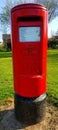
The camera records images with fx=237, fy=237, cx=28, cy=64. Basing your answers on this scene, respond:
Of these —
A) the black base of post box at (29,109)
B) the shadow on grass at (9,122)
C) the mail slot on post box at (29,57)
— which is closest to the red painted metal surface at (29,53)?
the mail slot on post box at (29,57)

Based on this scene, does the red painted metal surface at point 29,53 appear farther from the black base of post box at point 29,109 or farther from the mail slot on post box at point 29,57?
the black base of post box at point 29,109

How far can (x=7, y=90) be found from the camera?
6008 millimetres

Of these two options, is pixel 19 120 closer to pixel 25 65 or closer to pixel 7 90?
pixel 25 65

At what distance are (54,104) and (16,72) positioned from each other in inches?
53.2

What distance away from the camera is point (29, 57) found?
3.70 metres

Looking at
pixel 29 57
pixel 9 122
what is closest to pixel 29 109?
pixel 9 122

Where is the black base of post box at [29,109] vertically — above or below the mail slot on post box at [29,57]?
below

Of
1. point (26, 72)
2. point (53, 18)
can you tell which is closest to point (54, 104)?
point (26, 72)

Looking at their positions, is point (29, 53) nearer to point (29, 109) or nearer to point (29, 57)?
point (29, 57)

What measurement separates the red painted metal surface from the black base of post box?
100 millimetres

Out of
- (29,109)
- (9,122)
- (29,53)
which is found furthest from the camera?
(9,122)

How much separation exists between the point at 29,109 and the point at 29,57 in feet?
2.84

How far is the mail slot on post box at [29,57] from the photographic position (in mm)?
3563

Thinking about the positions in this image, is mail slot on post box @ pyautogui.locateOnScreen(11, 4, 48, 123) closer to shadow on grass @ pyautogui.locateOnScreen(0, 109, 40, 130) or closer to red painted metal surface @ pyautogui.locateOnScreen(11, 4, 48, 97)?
red painted metal surface @ pyautogui.locateOnScreen(11, 4, 48, 97)
